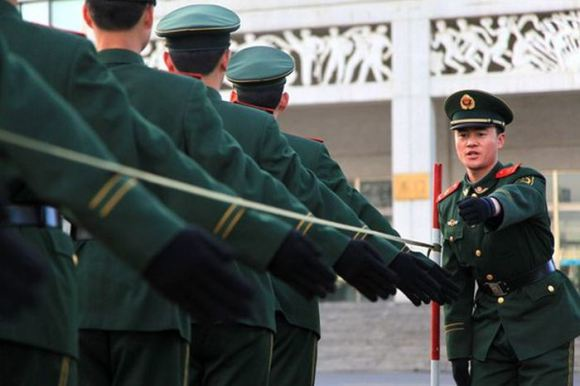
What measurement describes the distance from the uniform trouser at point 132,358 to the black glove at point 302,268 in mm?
1030

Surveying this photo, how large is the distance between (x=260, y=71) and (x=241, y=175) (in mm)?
2170

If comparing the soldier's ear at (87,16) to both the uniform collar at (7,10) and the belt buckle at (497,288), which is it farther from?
the belt buckle at (497,288)

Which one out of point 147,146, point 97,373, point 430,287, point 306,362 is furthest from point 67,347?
point 306,362

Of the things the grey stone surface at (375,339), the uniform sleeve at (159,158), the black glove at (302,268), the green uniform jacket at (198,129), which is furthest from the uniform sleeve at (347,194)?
the grey stone surface at (375,339)

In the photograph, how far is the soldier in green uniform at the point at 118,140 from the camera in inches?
134

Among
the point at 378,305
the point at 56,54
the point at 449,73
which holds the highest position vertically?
the point at 449,73

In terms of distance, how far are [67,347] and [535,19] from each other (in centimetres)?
2029

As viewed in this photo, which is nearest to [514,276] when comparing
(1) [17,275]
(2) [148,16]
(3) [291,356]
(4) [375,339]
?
(3) [291,356]

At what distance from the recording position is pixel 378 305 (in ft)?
68.8

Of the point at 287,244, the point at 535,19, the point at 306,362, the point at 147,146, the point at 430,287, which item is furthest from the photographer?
the point at 535,19

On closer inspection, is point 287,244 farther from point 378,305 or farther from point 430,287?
point 378,305

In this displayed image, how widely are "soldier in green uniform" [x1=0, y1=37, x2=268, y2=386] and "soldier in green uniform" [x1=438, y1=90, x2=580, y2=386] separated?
3231 mm

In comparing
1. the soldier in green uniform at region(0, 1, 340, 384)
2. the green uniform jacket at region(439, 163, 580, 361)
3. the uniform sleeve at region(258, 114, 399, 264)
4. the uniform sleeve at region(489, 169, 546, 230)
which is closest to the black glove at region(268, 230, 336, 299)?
the soldier in green uniform at region(0, 1, 340, 384)

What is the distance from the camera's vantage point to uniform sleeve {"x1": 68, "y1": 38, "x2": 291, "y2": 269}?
3404 millimetres
